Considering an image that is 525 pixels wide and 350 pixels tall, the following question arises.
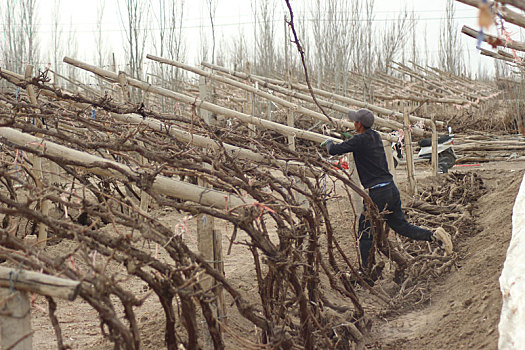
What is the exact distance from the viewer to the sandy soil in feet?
10.3

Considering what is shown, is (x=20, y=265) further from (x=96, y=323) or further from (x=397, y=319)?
(x=397, y=319)

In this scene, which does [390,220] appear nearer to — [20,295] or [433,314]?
[433,314]

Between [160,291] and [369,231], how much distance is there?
2.87m

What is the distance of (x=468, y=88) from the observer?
60.7 feet

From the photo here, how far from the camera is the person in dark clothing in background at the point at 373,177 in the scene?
4637mm

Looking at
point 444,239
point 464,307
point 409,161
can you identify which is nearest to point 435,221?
point 409,161

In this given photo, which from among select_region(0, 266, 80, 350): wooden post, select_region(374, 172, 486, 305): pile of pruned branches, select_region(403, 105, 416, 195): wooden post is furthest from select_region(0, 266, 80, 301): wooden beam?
select_region(403, 105, 416, 195): wooden post

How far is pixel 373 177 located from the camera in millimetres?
4688

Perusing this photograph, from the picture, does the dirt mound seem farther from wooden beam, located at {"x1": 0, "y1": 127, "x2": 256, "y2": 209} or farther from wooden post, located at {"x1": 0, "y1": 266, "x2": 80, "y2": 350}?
wooden post, located at {"x1": 0, "y1": 266, "x2": 80, "y2": 350}

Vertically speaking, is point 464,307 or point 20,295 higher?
point 20,295

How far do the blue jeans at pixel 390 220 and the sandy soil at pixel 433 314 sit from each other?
1.29ft

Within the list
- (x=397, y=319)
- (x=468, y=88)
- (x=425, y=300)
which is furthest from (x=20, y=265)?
(x=468, y=88)

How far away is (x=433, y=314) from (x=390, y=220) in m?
1.08

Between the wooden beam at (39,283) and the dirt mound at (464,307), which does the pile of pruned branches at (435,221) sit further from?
the wooden beam at (39,283)
